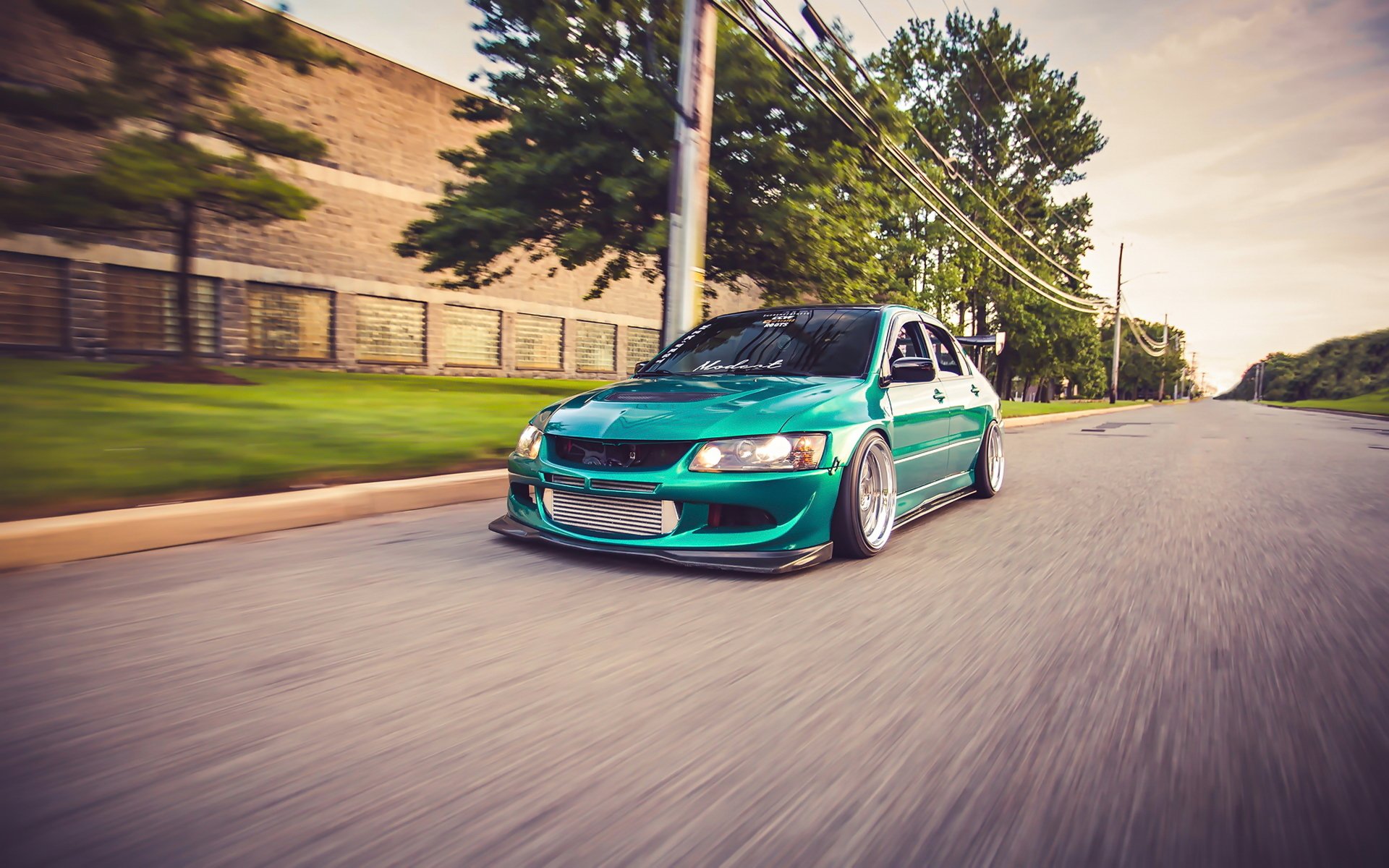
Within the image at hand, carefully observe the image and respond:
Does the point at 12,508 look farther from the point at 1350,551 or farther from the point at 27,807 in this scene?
the point at 1350,551

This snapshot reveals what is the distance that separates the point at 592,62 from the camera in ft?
53.1

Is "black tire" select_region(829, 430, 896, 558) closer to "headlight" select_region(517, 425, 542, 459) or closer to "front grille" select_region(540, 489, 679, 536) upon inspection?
"front grille" select_region(540, 489, 679, 536)

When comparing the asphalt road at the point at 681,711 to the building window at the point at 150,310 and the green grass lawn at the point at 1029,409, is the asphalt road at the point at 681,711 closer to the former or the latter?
the green grass lawn at the point at 1029,409

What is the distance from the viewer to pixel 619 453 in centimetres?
425

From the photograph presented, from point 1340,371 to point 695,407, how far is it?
137 metres

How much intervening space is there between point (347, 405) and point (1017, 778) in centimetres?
1122

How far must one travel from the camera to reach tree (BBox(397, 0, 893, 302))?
605 inches

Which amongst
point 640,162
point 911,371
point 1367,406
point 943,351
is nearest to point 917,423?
point 911,371

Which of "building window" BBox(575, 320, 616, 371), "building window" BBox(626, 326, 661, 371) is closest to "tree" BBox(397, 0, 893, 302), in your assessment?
"building window" BBox(575, 320, 616, 371)

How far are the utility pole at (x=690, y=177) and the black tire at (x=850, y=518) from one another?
5272 millimetres

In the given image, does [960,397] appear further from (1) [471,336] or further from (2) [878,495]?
(1) [471,336]

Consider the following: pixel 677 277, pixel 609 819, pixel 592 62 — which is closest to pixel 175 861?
pixel 609 819

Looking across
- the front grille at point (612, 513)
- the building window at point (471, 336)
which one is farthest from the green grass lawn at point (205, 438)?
the building window at point (471, 336)

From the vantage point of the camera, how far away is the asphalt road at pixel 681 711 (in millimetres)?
1824
